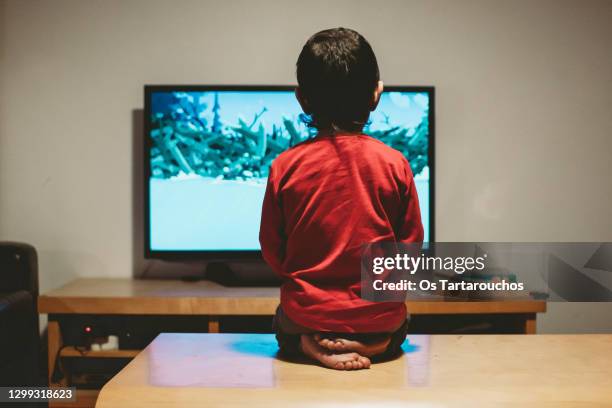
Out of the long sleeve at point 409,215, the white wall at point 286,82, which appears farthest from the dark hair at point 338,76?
the white wall at point 286,82

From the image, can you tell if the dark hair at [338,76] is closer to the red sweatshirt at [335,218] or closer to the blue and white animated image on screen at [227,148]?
the red sweatshirt at [335,218]

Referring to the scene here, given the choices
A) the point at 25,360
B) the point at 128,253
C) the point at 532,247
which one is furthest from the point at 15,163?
the point at 532,247

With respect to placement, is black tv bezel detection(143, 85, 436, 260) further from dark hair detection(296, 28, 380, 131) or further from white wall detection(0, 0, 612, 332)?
dark hair detection(296, 28, 380, 131)

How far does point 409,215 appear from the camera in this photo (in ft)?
4.43

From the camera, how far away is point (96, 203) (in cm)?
267

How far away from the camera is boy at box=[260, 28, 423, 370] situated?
50.1 inches

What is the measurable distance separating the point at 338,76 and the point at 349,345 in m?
0.60

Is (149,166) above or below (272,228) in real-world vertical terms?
above

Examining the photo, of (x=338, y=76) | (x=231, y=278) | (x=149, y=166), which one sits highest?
(x=338, y=76)

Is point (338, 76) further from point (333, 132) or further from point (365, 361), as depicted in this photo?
point (365, 361)

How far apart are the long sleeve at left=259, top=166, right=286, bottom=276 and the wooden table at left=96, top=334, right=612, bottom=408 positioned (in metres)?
0.24

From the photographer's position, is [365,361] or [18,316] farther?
[18,316]

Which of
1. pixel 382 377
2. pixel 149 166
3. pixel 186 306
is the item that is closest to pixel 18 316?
pixel 186 306

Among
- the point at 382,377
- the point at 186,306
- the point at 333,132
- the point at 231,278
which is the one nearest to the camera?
the point at 382,377
